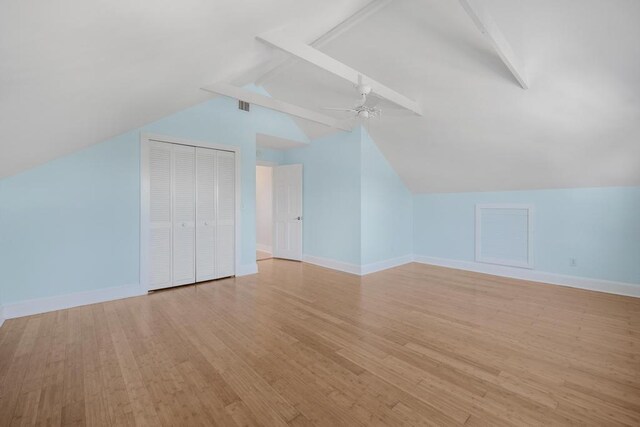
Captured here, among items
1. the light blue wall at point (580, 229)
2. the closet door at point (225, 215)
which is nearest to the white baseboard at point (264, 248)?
the closet door at point (225, 215)

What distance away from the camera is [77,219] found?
3.43 m

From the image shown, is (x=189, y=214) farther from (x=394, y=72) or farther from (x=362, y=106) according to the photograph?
(x=394, y=72)

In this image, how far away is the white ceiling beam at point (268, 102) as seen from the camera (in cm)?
338

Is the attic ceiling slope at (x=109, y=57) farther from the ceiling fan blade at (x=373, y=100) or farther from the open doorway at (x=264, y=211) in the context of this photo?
the open doorway at (x=264, y=211)

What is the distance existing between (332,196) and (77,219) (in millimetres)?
3983

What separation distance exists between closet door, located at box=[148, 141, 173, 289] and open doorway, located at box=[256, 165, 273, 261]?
3241mm

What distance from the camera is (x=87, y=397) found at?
1798 mm

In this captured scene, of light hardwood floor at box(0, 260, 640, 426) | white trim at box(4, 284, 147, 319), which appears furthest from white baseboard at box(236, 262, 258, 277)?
white trim at box(4, 284, 147, 319)

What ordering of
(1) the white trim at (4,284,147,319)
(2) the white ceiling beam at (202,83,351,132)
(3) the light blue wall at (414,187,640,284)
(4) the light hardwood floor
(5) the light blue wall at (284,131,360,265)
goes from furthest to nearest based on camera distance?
(5) the light blue wall at (284,131,360,265)
(3) the light blue wall at (414,187,640,284)
(2) the white ceiling beam at (202,83,351,132)
(1) the white trim at (4,284,147,319)
(4) the light hardwood floor

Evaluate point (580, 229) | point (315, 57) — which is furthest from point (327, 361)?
point (580, 229)

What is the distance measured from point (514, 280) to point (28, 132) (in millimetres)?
6488

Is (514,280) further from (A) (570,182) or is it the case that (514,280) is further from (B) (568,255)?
(A) (570,182)

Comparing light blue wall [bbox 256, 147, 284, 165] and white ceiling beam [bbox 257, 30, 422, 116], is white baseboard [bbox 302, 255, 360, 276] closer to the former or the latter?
light blue wall [bbox 256, 147, 284, 165]

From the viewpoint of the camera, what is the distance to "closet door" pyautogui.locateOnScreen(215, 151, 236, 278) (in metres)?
4.65
